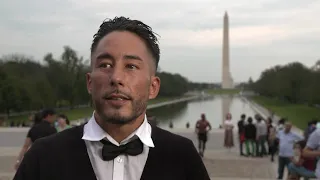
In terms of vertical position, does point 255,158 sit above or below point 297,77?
below

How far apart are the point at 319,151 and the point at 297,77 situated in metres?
63.5

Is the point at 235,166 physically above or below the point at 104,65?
below

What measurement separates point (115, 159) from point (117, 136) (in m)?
0.10

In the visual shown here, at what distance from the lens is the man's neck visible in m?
1.64

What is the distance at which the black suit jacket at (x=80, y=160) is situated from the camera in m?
1.59

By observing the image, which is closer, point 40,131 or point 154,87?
point 154,87

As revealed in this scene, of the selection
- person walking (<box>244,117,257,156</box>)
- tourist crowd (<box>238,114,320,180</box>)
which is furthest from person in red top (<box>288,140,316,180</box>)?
person walking (<box>244,117,257,156</box>)

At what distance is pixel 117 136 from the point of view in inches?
65.4

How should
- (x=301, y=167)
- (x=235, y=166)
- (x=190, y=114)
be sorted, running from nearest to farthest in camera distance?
(x=301, y=167) → (x=235, y=166) → (x=190, y=114)

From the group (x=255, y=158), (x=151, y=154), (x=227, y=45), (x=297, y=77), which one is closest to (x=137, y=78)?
(x=151, y=154)

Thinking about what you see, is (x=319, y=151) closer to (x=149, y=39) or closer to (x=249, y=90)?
(x=149, y=39)

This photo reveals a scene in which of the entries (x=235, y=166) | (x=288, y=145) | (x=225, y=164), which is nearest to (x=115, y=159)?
(x=288, y=145)

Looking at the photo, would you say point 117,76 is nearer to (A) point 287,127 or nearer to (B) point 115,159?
(B) point 115,159

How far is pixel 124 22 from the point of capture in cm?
172
